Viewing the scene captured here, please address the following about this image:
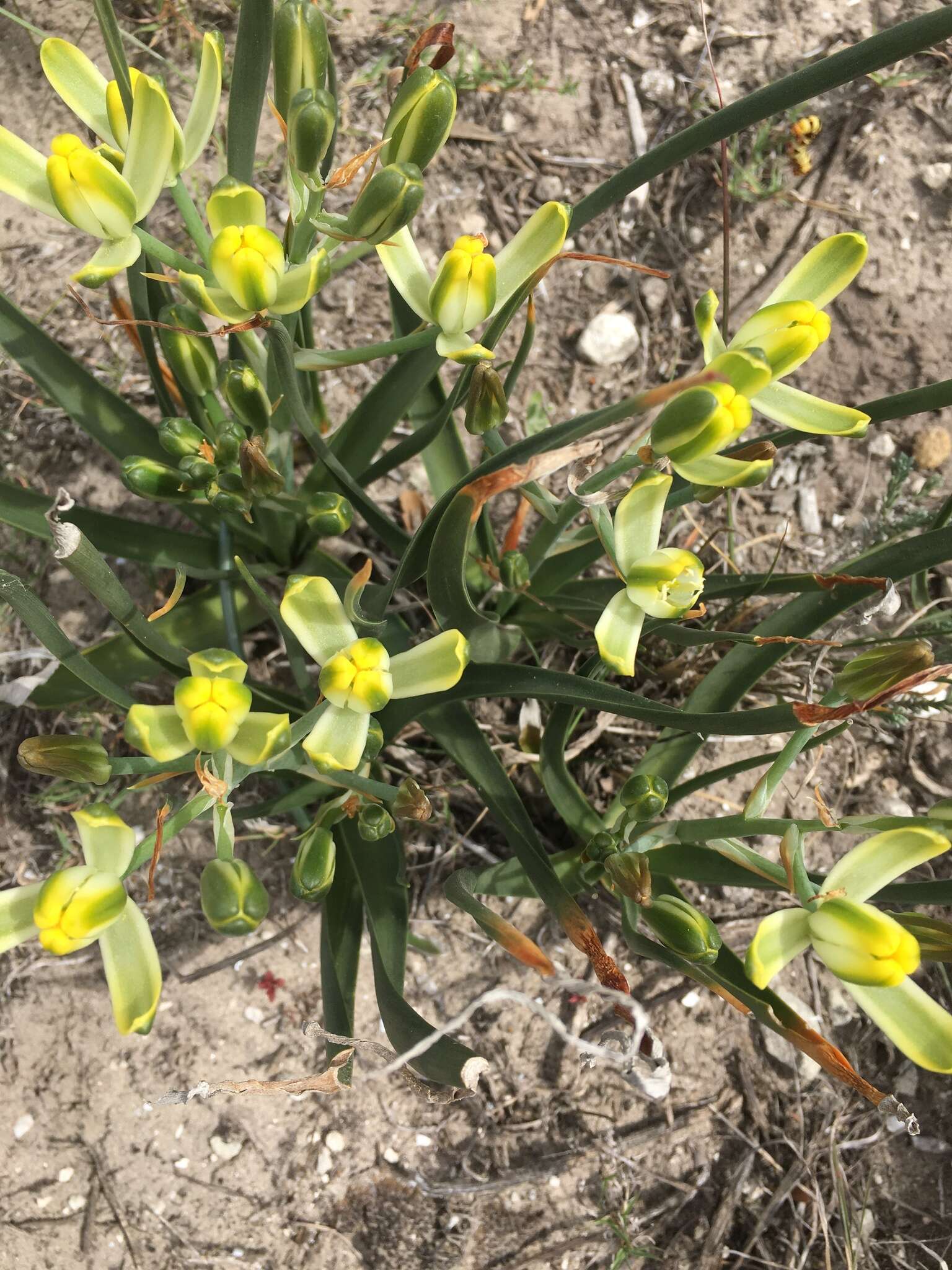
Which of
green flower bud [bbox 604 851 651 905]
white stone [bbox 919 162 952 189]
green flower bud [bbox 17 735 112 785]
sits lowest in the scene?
green flower bud [bbox 604 851 651 905]

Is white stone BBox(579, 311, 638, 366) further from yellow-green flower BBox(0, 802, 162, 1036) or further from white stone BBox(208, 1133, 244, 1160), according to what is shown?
A: white stone BBox(208, 1133, 244, 1160)

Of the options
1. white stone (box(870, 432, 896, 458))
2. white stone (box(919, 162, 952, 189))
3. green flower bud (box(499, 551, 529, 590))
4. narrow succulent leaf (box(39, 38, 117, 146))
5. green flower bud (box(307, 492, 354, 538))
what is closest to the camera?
narrow succulent leaf (box(39, 38, 117, 146))

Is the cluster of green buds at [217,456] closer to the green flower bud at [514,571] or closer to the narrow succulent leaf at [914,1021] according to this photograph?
the green flower bud at [514,571]

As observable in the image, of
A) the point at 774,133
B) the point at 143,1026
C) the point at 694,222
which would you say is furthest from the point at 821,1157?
the point at 774,133

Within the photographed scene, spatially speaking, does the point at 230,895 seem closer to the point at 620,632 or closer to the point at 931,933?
the point at 620,632

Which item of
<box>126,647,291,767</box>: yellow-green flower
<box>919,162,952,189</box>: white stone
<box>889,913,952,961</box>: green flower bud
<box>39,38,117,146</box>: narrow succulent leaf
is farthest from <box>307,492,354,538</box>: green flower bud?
<box>919,162,952,189</box>: white stone

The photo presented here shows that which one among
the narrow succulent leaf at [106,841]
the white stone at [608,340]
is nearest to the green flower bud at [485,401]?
the narrow succulent leaf at [106,841]

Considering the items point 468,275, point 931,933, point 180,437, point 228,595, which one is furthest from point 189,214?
point 931,933
